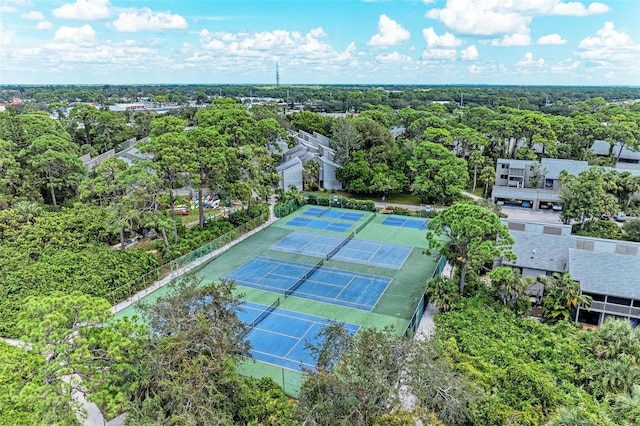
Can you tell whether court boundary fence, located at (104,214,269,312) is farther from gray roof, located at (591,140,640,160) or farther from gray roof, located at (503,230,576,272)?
gray roof, located at (591,140,640,160)

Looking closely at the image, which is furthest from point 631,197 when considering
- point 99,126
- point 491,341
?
point 99,126

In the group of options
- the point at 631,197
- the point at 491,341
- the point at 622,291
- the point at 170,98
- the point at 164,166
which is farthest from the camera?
the point at 170,98

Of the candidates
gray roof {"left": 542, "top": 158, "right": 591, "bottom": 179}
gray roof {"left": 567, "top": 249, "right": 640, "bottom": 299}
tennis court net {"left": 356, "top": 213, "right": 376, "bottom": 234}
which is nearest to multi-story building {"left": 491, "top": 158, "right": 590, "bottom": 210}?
gray roof {"left": 542, "top": 158, "right": 591, "bottom": 179}

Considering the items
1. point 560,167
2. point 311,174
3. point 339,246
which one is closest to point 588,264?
point 339,246

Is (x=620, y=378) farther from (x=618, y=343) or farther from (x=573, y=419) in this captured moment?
(x=573, y=419)

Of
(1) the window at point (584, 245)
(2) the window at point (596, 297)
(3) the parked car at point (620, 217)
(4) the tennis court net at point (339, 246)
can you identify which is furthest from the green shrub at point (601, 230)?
(4) the tennis court net at point (339, 246)

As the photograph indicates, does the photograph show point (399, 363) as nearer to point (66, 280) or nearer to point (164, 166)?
point (66, 280)
